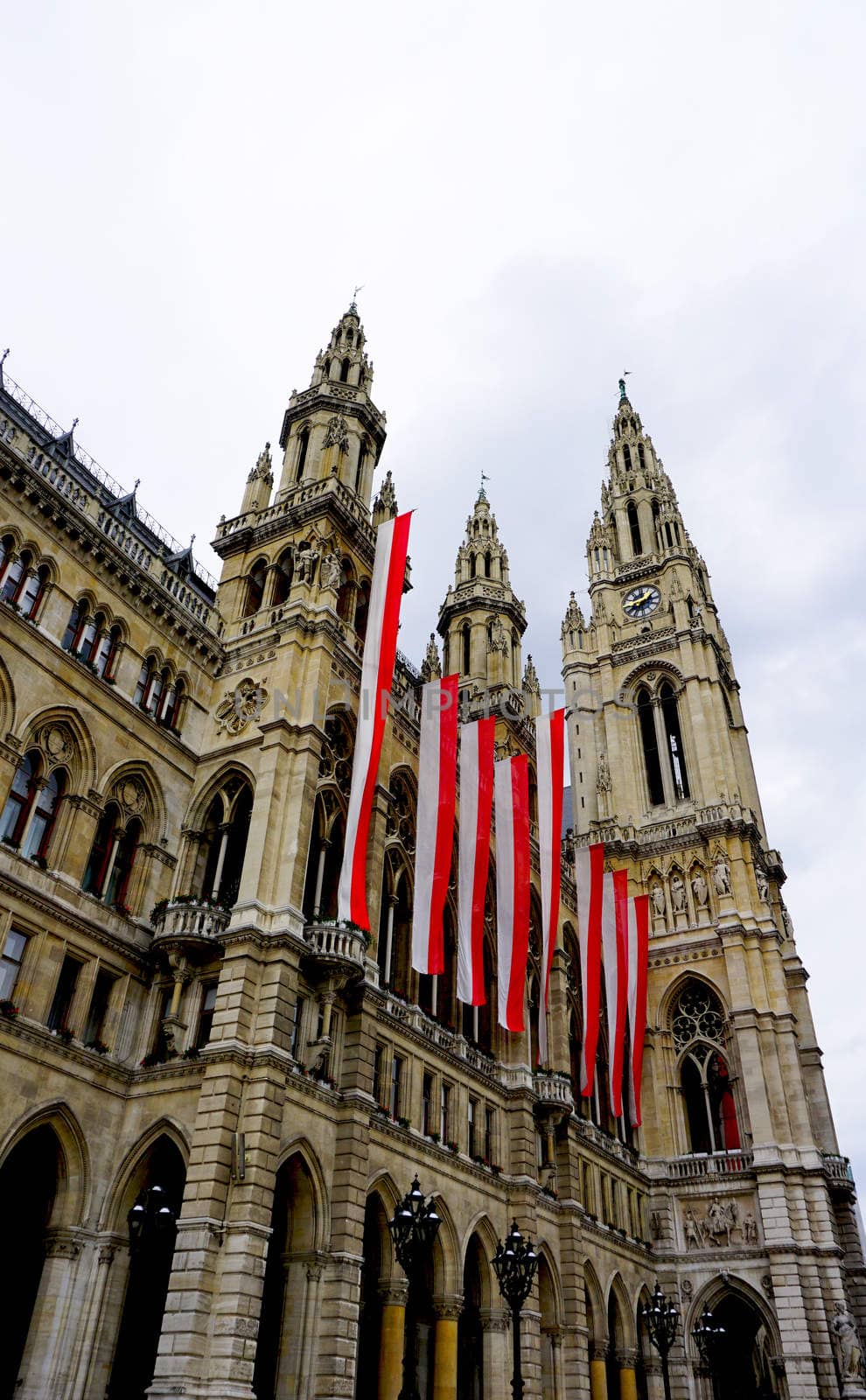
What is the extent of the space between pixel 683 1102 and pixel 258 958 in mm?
30565

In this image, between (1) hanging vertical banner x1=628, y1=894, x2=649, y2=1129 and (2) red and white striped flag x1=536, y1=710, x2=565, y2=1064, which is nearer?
(2) red and white striped flag x1=536, y1=710, x2=565, y2=1064

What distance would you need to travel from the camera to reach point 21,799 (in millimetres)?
25922

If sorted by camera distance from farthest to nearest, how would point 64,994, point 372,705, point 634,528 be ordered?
point 634,528 < point 372,705 < point 64,994

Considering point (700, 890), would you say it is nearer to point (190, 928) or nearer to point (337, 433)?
point (337, 433)

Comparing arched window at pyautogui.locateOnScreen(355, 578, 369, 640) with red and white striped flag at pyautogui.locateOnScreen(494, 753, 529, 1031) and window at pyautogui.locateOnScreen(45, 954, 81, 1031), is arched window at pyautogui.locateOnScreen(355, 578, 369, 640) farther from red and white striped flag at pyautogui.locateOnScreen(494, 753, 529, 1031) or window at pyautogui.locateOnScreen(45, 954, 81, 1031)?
window at pyautogui.locateOnScreen(45, 954, 81, 1031)

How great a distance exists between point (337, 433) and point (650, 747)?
3188cm

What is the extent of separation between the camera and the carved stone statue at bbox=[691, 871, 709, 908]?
52.8m

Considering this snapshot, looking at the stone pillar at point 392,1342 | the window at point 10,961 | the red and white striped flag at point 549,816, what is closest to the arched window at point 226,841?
the window at point 10,961

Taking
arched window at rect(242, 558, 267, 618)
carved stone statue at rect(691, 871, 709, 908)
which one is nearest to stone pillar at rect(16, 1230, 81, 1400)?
arched window at rect(242, 558, 267, 618)

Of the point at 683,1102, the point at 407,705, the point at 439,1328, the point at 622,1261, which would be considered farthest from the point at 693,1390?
the point at 407,705

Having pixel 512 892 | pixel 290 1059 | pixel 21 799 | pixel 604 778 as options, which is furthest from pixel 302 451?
pixel 604 778

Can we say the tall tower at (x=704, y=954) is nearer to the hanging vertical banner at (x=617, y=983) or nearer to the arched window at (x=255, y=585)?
the hanging vertical banner at (x=617, y=983)

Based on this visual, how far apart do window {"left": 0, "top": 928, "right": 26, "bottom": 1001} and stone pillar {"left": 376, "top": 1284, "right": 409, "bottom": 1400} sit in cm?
1235

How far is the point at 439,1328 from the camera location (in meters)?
29.0
